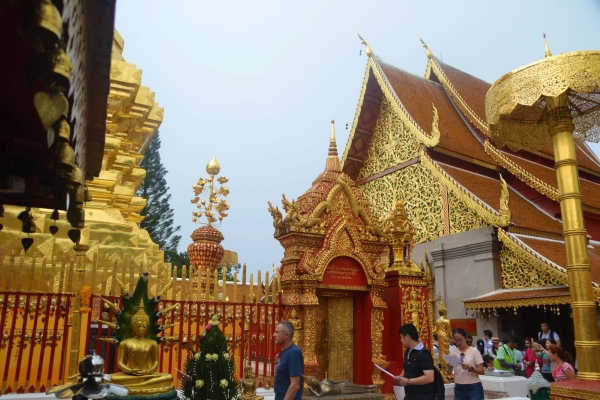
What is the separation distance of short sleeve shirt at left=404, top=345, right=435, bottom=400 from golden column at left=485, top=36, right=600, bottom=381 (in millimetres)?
1512

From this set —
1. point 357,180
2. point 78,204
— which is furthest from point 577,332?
point 357,180

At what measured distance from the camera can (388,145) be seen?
14172mm

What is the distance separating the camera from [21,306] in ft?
16.5

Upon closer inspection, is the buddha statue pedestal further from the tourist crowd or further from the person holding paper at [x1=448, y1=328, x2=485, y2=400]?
the tourist crowd

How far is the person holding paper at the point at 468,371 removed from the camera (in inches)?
175

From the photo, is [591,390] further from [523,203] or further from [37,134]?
[523,203]

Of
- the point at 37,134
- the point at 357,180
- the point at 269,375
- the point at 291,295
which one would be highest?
the point at 357,180

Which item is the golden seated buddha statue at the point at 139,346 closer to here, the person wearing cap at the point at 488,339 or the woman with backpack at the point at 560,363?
the woman with backpack at the point at 560,363

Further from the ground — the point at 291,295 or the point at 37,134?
the point at 37,134

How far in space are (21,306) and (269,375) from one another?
2.74m

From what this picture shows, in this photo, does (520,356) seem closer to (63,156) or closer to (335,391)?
(335,391)

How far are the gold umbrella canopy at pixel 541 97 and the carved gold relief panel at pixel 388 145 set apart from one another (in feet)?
23.2

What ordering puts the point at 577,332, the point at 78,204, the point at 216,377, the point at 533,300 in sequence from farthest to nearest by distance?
the point at 533,300
the point at 577,332
the point at 216,377
the point at 78,204

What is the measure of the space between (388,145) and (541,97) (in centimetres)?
910
